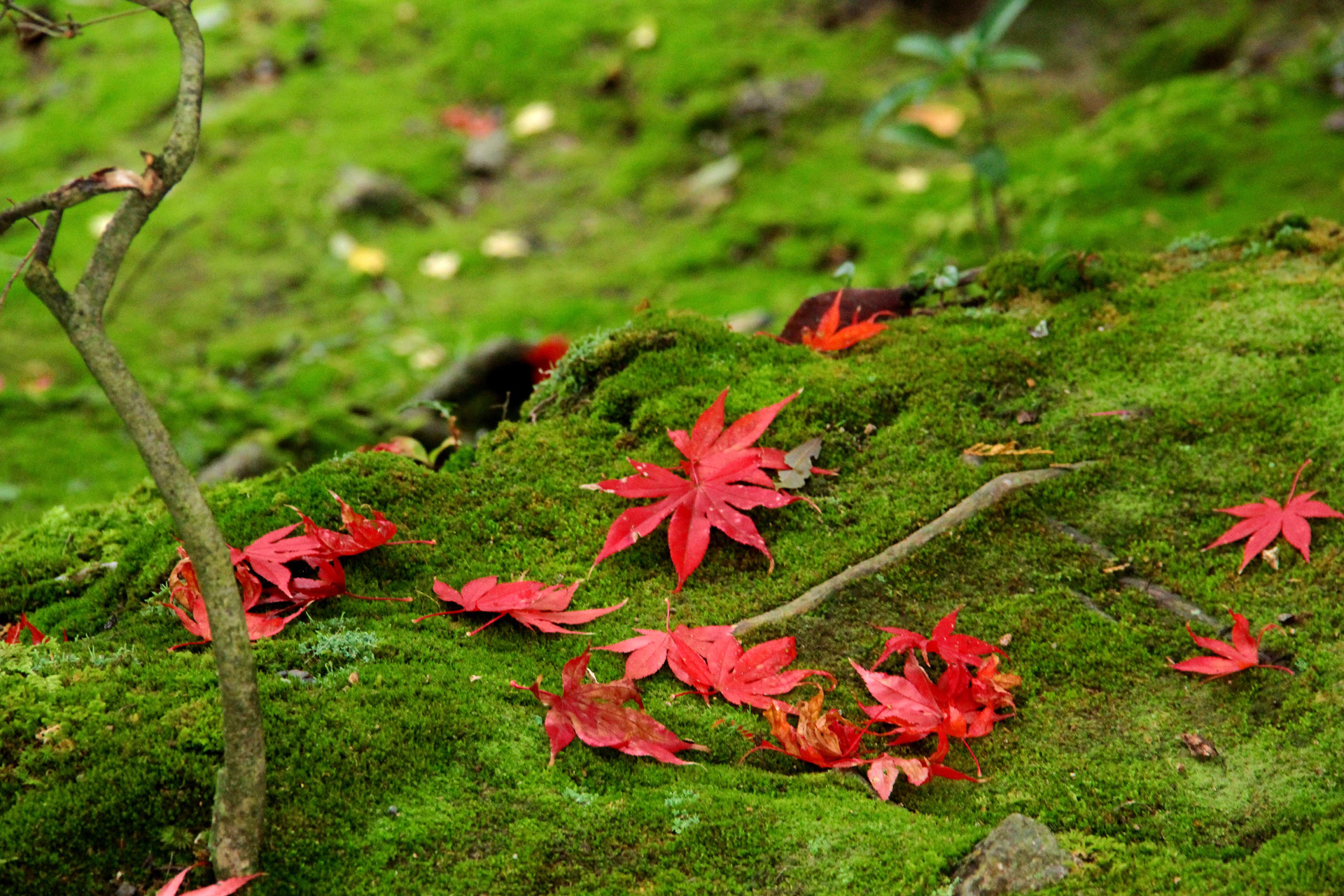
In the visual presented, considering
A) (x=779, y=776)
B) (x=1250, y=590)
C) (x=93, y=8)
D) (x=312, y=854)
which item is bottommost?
(x=1250, y=590)

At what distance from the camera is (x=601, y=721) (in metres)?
1.94

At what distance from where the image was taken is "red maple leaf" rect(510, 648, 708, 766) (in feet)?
6.28

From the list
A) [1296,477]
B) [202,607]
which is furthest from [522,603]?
[1296,477]

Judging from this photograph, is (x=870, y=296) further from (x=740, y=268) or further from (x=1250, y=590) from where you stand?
(x=740, y=268)

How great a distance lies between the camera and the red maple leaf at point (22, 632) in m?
2.24

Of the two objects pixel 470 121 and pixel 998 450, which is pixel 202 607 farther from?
pixel 470 121

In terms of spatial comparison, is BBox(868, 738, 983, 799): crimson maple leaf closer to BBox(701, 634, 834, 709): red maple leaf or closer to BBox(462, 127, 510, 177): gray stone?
BBox(701, 634, 834, 709): red maple leaf

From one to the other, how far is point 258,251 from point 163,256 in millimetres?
704

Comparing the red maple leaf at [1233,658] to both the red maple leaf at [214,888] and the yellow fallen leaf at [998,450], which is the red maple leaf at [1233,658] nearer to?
the yellow fallen leaf at [998,450]

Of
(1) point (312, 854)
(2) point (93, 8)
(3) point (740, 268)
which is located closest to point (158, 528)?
(1) point (312, 854)

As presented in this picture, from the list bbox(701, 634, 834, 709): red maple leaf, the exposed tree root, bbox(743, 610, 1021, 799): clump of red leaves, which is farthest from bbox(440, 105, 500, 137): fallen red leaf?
bbox(743, 610, 1021, 799): clump of red leaves

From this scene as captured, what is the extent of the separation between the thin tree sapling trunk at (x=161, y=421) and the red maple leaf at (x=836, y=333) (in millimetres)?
1854

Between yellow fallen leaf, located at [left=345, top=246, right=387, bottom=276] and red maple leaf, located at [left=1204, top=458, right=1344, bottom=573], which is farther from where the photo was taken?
yellow fallen leaf, located at [left=345, top=246, right=387, bottom=276]

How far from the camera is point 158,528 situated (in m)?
2.51
